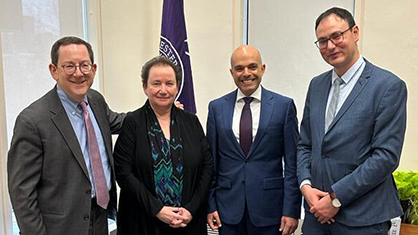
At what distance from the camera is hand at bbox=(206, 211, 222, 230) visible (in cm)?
213

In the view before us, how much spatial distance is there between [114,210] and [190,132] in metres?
0.64

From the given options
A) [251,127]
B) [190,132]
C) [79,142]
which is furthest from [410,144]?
[79,142]

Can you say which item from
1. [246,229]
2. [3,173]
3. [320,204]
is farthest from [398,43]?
[3,173]

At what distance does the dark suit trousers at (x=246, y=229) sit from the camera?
2.07 metres

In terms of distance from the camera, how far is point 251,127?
6.79 ft

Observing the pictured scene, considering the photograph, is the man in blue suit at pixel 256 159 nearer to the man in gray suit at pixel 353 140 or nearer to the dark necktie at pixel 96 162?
the man in gray suit at pixel 353 140

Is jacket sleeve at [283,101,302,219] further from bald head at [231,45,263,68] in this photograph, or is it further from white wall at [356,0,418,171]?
white wall at [356,0,418,171]

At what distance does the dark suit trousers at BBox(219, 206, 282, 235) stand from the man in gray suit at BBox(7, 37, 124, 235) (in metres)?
0.71

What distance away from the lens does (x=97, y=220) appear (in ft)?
6.24

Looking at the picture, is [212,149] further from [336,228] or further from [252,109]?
[336,228]

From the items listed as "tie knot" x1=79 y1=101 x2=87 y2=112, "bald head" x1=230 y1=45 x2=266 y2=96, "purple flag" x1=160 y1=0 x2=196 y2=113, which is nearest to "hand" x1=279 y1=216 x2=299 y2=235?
"bald head" x1=230 y1=45 x2=266 y2=96

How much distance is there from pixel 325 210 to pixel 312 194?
0.33 feet

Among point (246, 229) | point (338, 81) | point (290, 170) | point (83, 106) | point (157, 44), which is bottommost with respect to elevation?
point (246, 229)

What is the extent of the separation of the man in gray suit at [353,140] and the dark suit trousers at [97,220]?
1.05 metres
